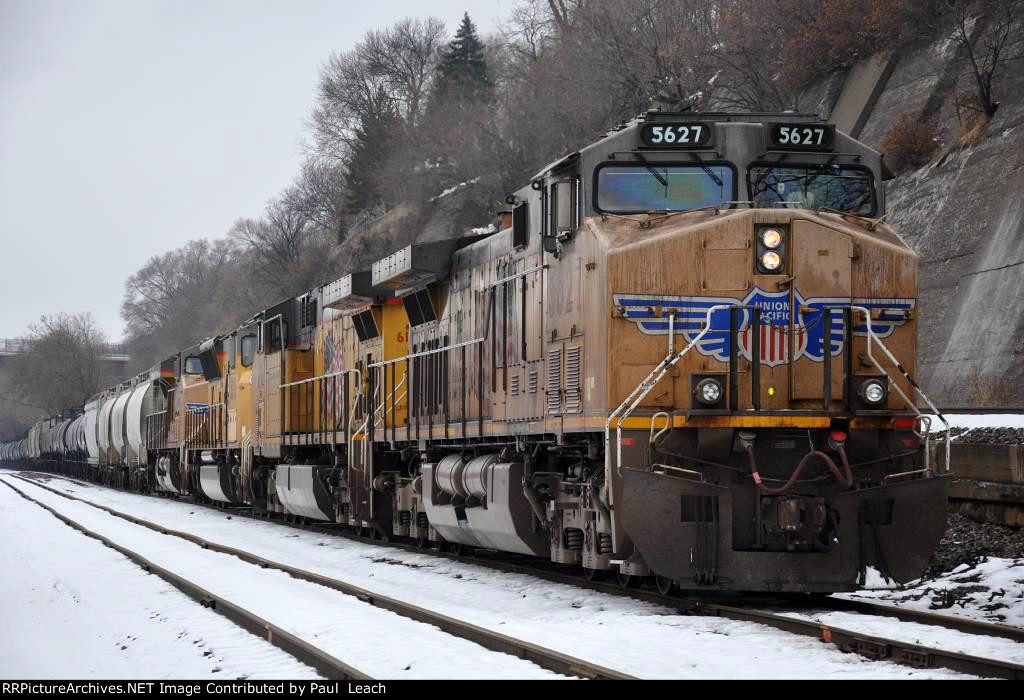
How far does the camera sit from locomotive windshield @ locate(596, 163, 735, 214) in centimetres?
1019

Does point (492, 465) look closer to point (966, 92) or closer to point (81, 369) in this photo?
point (966, 92)

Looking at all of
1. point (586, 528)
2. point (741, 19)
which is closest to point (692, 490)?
point (586, 528)

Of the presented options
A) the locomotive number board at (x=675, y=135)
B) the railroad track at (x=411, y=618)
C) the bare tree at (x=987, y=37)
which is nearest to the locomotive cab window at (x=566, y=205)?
the locomotive number board at (x=675, y=135)

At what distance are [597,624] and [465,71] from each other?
6024 cm

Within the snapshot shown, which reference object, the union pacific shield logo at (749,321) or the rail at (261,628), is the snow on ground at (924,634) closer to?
the union pacific shield logo at (749,321)

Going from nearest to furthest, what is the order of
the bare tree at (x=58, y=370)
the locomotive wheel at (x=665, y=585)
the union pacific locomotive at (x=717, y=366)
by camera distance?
the union pacific locomotive at (x=717, y=366) → the locomotive wheel at (x=665, y=585) → the bare tree at (x=58, y=370)

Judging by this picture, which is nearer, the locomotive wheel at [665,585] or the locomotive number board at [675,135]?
the locomotive number board at [675,135]

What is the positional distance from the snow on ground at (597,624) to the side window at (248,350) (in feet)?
30.4

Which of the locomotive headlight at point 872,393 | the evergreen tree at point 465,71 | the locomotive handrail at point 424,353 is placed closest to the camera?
the locomotive headlight at point 872,393

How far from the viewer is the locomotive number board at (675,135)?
10.2 metres

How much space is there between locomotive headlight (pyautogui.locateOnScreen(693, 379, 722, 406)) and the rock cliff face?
963cm

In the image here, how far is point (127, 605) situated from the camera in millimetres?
10984

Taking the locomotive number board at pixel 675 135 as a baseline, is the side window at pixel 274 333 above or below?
below
